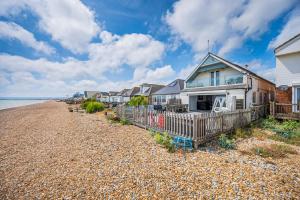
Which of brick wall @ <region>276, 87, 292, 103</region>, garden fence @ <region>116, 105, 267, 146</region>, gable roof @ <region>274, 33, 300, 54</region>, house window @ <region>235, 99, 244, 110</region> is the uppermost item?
gable roof @ <region>274, 33, 300, 54</region>

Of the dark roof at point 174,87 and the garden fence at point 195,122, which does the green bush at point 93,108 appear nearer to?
the dark roof at point 174,87

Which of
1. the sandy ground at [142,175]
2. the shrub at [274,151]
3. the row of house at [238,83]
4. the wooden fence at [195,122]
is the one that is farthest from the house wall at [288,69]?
the sandy ground at [142,175]

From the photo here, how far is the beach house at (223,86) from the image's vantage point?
13281mm

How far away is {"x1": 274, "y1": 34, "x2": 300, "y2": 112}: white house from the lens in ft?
38.4

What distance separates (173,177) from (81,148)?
483 centimetres

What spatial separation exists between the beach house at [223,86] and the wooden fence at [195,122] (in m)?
3.04

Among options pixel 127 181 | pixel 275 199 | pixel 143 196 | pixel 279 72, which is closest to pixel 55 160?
pixel 127 181

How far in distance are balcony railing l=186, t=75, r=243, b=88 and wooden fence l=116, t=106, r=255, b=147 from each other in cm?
451

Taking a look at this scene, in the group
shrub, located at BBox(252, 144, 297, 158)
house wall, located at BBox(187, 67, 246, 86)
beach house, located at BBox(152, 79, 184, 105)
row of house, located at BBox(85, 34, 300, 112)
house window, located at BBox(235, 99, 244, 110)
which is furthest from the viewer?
beach house, located at BBox(152, 79, 184, 105)

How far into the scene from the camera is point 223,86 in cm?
1501

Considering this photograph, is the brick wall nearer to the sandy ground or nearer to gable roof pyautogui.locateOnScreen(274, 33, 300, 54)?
gable roof pyautogui.locateOnScreen(274, 33, 300, 54)

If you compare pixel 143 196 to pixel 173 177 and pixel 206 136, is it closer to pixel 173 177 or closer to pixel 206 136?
pixel 173 177

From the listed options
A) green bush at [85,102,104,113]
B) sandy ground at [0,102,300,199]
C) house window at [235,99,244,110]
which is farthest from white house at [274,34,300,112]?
green bush at [85,102,104,113]

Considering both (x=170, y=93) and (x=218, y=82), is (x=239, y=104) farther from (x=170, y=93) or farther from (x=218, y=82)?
(x=170, y=93)
